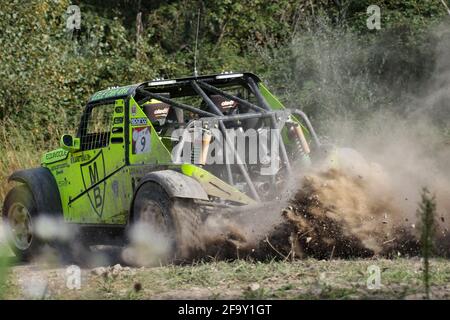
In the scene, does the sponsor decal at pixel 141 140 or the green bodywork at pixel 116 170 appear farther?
the sponsor decal at pixel 141 140

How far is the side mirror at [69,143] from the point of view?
10570mm

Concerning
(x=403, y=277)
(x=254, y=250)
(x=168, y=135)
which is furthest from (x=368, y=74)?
(x=403, y=277)

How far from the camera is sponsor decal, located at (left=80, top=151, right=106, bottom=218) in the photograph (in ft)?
33.3

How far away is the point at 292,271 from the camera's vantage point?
7.88 m

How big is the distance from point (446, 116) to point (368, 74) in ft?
7.81

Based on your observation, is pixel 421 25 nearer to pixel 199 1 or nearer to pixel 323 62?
pixel 323 62

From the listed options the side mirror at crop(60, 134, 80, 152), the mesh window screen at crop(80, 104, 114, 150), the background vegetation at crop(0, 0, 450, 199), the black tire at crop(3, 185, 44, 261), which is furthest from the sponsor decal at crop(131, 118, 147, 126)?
the background vegetation at crop(0, 0, 450, 199)

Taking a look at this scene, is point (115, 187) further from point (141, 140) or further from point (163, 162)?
point (163, 162)

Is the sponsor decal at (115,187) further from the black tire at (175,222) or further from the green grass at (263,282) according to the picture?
the green grass at (263,282)

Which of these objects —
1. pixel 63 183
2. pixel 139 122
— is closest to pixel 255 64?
pixel 63 183

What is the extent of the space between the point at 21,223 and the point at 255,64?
421 inches

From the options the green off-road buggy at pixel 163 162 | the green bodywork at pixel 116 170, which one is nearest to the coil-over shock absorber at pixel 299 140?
the green off-road buggy at pixel 163 162

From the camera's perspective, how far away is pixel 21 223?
1130 cm

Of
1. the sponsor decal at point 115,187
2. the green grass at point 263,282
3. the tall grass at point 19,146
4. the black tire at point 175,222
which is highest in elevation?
the tall grass at point 19,146
